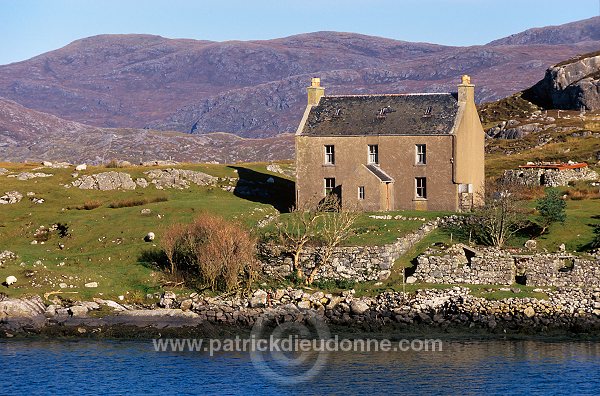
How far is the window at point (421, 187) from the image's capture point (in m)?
69.6

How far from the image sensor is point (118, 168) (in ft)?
276

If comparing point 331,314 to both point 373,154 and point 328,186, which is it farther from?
point 373,154

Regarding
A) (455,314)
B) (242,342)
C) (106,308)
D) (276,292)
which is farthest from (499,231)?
(106,308)

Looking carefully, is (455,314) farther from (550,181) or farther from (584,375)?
(550,181)

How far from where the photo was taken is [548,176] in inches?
3002

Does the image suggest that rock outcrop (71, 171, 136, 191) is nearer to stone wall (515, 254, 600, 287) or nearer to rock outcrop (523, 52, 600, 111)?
stone wall (515, 254, 600, 287)

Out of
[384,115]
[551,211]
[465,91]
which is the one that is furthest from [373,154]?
[551,211]

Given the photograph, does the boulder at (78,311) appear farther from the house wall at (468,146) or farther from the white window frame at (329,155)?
the house wall at (468,146)

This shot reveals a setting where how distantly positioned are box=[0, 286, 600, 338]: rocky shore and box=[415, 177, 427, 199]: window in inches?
610

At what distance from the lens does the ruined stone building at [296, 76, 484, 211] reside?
2699 inches

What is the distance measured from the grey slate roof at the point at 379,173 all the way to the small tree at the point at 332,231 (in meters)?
3.53

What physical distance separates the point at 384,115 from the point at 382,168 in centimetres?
376

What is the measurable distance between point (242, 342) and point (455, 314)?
10426mm

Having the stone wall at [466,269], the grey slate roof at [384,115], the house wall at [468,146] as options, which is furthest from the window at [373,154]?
the stone wall at [466,269]
